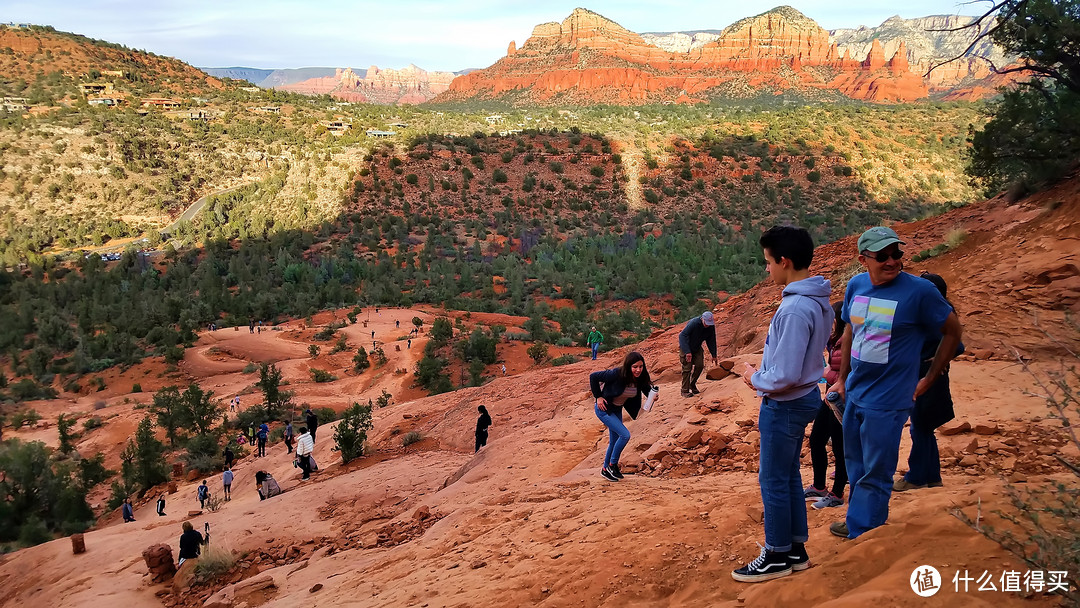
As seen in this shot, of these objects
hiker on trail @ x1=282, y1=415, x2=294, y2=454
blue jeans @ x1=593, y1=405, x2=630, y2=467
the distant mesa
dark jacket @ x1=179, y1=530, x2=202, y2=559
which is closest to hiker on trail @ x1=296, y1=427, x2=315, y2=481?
hiker on trail @ x1=282, y1=415, x2=294, y2=454

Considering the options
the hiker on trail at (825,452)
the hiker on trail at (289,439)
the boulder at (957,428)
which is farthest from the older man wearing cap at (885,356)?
the hiker on trail at (289,439)

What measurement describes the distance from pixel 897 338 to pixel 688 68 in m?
133

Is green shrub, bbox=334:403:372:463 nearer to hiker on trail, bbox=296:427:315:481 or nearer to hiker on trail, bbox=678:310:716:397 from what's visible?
hiker on trail, bbox=296:427:315:481

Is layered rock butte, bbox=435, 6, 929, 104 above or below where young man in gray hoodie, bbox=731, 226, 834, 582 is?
above

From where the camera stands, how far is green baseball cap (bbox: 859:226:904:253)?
2.99m

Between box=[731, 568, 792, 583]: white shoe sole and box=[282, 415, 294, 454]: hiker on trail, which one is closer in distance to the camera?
box=[731, 568, 792, 583]: white shoe sole

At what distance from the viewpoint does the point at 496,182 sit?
47.7m

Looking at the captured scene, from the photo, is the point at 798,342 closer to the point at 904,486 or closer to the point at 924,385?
the point at 924,385

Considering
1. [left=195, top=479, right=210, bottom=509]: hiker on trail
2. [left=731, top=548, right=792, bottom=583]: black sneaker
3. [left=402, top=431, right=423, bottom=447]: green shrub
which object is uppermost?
[left=731, top=548, right=792, bottom=583]: black sneaker

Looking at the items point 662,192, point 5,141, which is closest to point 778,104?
point 662,192

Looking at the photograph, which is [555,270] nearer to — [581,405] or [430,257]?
[430,257]

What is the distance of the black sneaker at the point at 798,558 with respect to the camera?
9.69 ft

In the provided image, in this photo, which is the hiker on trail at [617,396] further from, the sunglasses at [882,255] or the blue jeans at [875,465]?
the sunglasses at [882,255]

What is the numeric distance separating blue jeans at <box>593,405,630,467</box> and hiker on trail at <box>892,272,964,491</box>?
2383mm
